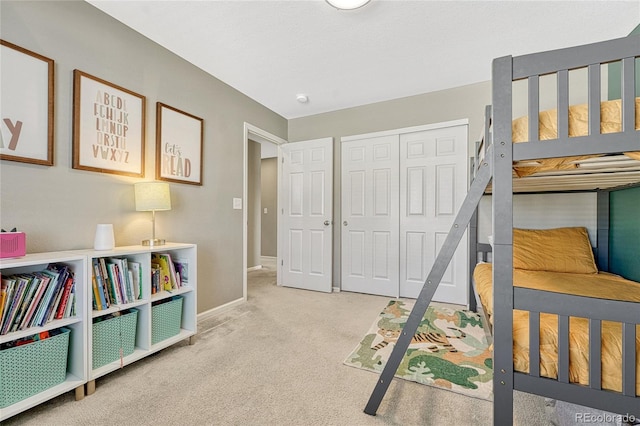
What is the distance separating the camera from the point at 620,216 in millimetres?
2123

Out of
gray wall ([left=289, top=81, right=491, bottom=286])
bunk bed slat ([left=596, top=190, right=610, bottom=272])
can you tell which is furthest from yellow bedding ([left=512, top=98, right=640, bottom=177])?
gray wall ([left=289, top=81, right=491, bottom=286])

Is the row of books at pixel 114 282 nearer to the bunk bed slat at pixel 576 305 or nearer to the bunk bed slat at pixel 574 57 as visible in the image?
the bunk bed slat at pixel 576 305

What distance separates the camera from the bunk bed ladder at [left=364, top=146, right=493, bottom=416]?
1.18 metres

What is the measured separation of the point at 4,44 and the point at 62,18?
385 mm

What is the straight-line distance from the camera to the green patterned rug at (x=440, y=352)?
1.58 m

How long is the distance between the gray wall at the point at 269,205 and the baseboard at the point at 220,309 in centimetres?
297

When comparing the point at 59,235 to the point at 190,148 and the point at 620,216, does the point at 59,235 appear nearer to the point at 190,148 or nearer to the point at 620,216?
the point at 190,148

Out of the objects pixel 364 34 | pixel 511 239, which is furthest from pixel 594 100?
pixel 364 34

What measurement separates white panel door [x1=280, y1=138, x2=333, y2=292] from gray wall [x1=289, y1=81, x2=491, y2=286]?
0.38 ft

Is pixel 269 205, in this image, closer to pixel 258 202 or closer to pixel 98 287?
pixel 258 202

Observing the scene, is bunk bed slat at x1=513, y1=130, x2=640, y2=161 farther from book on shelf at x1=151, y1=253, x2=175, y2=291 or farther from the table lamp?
book on shelf at x1=151, y1=253, x2=175, y2=291

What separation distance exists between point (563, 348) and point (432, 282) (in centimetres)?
48

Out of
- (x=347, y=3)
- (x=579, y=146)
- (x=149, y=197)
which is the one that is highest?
(x=347, y=3)

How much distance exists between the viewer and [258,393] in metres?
1.49
